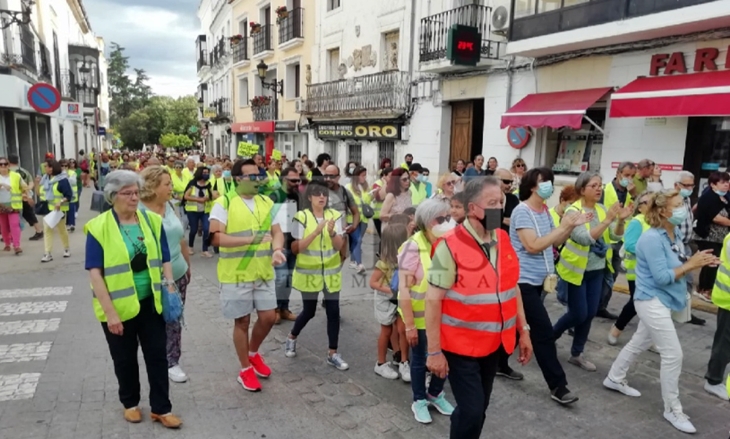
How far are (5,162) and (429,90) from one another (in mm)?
10092

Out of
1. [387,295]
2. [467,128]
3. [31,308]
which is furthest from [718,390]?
[467,128]

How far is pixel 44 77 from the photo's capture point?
64.4ft

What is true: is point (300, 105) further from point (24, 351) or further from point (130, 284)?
point (130, 284)

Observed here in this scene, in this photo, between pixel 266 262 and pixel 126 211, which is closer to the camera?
pixel 126 211

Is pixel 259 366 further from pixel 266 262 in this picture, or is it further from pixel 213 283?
pixel 213 283

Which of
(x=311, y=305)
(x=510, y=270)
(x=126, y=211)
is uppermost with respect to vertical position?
(x=126, y=211)

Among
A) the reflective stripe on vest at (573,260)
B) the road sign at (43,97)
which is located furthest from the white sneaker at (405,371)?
the road sign at (43,97)

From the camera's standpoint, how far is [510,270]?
2.85 metres

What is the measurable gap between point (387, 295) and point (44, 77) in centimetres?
2104

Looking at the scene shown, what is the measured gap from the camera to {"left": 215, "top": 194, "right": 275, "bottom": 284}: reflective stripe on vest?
4055mm

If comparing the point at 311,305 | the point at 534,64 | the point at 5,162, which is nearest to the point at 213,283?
the point at 311,305

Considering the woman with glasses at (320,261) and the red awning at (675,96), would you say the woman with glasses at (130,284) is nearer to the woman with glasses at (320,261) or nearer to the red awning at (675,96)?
the woman with glasses at (320,261)

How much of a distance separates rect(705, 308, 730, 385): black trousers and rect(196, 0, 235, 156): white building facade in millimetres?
29455

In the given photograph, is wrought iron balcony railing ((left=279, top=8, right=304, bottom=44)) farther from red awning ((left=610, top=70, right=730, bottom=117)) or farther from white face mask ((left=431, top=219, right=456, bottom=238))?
white face mask ((left=431, top=219, right=456, bottom=238))
